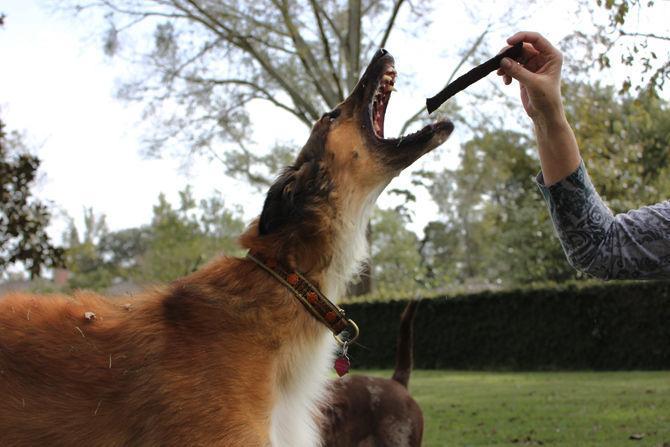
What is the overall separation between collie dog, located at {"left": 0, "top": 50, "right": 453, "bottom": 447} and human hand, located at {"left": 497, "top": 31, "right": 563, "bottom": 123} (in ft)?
2.62

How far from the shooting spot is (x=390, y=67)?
402cm

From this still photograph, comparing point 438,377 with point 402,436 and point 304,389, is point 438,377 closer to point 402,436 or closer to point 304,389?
point 402,436

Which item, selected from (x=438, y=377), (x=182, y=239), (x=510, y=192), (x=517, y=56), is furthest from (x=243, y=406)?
(x=182, y=239)

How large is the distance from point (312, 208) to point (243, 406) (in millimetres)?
1110

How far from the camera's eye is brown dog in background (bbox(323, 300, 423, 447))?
17.7 ft

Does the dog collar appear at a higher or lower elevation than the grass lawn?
higher

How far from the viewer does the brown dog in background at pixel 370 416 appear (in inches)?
212

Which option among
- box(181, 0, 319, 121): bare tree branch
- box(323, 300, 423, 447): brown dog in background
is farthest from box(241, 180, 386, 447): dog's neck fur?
box(181, 0, 319, 121): bare tree branch

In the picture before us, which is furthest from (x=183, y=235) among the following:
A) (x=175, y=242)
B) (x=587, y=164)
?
(x=587, y=164)

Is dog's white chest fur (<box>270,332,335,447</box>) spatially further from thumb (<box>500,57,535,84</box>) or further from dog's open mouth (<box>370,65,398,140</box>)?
thumb (<box>500,57,535,84</box>)

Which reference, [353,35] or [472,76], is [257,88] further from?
[472,76]

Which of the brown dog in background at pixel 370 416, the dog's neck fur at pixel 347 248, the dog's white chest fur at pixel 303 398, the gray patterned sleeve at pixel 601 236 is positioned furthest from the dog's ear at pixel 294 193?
the brown dog in background at pixel 370 416

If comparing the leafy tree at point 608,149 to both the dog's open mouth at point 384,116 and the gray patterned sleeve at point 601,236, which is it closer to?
the dog's open mouth at point 384,116

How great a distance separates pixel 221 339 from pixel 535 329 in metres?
19.8
